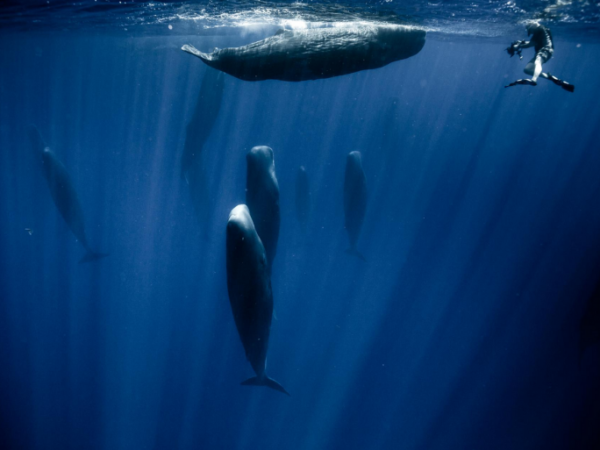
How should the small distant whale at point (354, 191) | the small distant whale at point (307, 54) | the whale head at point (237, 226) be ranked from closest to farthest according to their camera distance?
the small distant whale at point (307, 54)
the whale head at point (237, 226)
the small distant whale at point (354, 191)

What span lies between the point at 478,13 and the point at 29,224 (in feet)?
117

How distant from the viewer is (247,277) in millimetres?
3172

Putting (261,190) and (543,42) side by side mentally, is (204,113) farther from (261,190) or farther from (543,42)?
(543,42)

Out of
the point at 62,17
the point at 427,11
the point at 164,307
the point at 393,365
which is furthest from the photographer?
the point at 164,307

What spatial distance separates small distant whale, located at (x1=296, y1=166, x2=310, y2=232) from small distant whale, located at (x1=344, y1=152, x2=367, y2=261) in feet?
4.80

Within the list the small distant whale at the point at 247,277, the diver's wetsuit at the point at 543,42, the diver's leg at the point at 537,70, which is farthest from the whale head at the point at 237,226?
the diver's wetsuit at the point at 543,42

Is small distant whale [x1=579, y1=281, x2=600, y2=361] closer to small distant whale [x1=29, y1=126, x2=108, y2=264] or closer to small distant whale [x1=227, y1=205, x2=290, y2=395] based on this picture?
small distant whale [x1=227, y1=205, x2=290, y2=395]

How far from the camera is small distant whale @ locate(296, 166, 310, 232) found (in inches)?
352

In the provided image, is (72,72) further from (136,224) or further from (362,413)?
(362,413)

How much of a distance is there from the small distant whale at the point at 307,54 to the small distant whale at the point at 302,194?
626cm

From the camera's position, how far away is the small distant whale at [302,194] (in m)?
8.95

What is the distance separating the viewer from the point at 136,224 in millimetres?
30297

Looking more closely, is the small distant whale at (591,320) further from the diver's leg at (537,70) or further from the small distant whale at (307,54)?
the small distant whale at (307,54)

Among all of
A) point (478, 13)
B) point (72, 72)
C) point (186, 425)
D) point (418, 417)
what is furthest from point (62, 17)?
point (72, 72)
